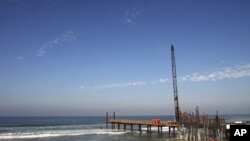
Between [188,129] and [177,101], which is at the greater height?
[177,101]

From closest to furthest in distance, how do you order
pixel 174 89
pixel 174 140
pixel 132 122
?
1. pixel 174 140
2. pixel 132 122
3. pixel 174 89

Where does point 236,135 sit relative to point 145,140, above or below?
above

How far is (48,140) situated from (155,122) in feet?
66.1

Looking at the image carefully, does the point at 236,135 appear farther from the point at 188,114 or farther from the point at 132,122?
the point at 132,122

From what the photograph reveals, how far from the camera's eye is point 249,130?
362 inches

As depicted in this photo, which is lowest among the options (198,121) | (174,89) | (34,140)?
(34,140)

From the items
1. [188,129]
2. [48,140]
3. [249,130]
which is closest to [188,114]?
[188,129]

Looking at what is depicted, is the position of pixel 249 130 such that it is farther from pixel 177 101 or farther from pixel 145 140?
pixel 177 101

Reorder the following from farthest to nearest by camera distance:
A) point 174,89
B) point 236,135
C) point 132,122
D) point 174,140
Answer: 1. point 174,89
2. point 132,122
3. point 174,140
4. point 236,135

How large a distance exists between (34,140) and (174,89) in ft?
108

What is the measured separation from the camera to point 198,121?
155 feet

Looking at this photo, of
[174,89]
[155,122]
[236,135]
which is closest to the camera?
[236,135]

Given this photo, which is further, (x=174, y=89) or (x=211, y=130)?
(x=174, y=89)

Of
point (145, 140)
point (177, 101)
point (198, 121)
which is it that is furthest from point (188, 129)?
point (177, 101)
